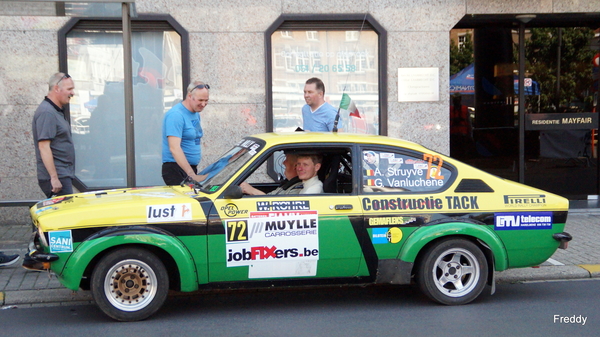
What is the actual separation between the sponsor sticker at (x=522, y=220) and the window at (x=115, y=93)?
578cm

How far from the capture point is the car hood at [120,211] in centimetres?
525

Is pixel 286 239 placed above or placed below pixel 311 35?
below

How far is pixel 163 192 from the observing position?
5.91m

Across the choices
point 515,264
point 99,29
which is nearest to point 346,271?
point 515,264

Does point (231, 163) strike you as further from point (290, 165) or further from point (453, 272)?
point (453, 272)

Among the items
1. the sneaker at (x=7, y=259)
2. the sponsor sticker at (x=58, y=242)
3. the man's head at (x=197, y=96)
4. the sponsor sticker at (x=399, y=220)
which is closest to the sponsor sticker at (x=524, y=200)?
the sponsor sticker at (x=399, y=220)

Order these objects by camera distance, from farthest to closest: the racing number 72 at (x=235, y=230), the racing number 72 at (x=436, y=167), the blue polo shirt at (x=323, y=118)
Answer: the blue polo shirt at (x=323, y=118) → the racing number 72 at (x=436, y=167) → the racing number 72 at (x=235, y=230)

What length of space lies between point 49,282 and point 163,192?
1.74m

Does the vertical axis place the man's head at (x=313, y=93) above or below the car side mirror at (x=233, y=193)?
above

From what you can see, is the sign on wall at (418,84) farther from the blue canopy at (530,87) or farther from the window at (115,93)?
the window at (115,93)

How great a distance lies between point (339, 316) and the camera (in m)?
5.65

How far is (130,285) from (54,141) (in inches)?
95.4

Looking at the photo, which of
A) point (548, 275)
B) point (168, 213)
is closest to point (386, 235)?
point (168, 213)

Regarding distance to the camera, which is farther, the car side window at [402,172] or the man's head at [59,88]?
the man's head at [59,88]
